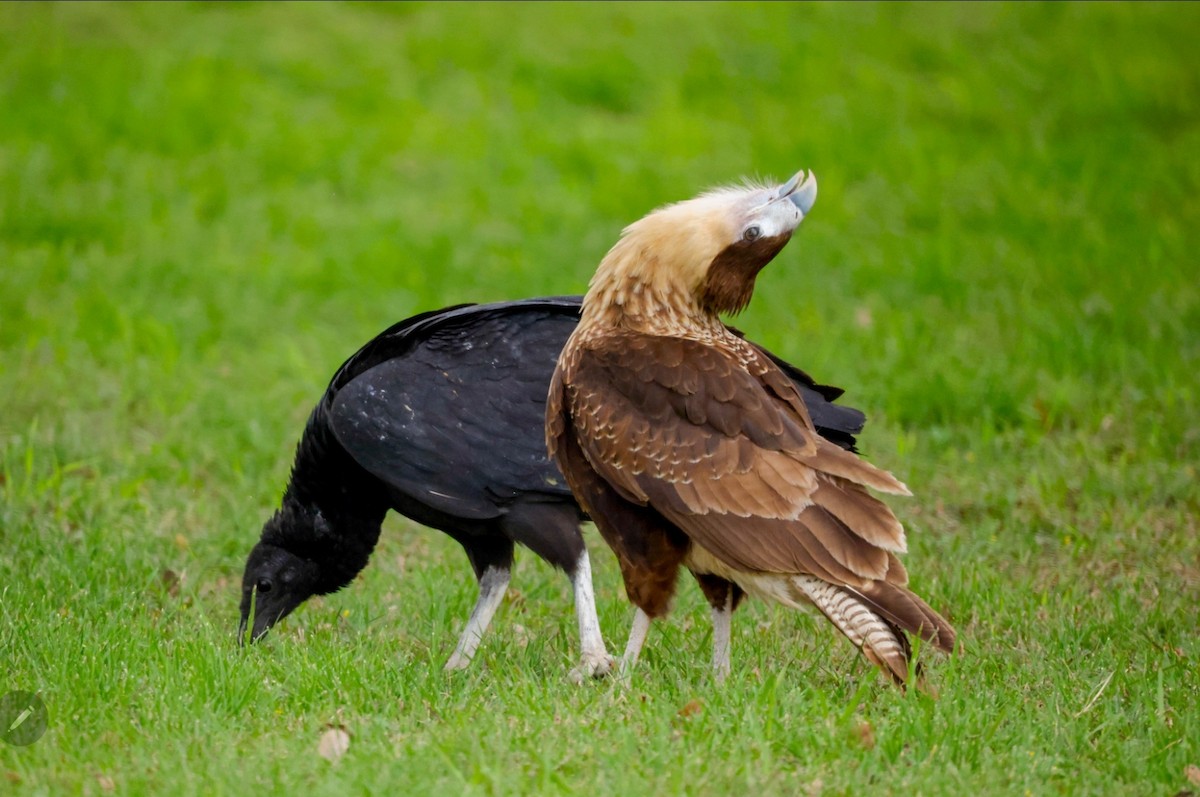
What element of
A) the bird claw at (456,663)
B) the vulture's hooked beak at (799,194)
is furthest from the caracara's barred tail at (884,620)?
the bird claw at (456,663)

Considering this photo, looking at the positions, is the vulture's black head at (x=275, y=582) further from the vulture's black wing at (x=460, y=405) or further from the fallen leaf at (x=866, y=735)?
the fallen leaf at (x=866, y=735)

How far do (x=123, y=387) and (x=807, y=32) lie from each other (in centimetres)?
800

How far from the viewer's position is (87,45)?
12.4 metres

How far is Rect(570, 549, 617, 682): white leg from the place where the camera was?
4.58 meters

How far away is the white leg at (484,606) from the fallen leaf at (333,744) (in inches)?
40.7

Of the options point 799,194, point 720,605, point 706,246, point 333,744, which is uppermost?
→ point 799,194

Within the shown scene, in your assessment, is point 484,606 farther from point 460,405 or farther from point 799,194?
point 799,194

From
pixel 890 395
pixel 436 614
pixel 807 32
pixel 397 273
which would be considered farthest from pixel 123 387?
pixel 807 32

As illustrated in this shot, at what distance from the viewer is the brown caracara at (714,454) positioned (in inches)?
159

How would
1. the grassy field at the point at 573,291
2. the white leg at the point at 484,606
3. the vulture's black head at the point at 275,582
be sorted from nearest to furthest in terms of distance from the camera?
the grassy field at the point at 573,291 → the white leg at the point at 484,606 → the vulture's black head at the point at 275,582

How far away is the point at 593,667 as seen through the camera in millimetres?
4578

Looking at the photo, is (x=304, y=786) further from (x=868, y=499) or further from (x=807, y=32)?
(x=807, y=32)

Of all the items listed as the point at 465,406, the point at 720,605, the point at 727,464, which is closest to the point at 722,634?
the point at 720,605

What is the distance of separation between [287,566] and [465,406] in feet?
3.34
